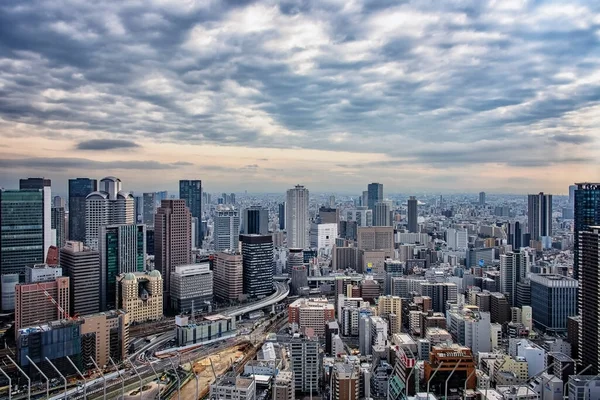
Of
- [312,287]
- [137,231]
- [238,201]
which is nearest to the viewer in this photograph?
[137,231]

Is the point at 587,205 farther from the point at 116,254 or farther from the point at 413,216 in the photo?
the point at 413,216

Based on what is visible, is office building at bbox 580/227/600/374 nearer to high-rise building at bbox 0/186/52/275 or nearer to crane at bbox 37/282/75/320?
crane at bbox 37/282/75/320

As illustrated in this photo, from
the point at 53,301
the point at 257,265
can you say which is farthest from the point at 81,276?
the point at 257,265

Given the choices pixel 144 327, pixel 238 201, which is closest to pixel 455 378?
pixel 144 327

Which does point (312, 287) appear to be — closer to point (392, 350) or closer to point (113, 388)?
point (392, 350)

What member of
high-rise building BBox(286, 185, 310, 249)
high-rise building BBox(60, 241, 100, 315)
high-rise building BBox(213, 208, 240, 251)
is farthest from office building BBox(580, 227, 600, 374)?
high-rise building BBox(286, 185, 310, 249)

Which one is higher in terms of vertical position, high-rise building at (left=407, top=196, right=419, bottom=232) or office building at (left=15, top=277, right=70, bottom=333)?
high-rise building at (left=407, top=196, right=419, bottom=232)

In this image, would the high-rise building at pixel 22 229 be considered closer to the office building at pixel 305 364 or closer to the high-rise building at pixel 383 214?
the office building at pixel 305 364
